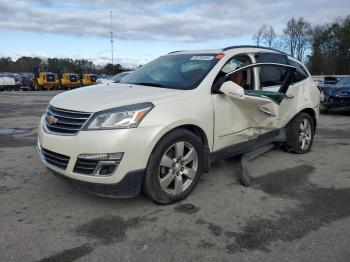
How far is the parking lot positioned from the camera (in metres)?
3.15

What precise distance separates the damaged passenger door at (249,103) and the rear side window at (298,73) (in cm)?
33

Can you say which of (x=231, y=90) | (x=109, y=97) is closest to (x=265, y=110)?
(x=231, y=90)

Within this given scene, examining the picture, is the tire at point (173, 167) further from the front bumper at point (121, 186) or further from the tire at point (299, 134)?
the tire at point (299, 134)

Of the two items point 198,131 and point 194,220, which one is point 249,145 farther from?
point 194,220

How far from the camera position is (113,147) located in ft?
11.9

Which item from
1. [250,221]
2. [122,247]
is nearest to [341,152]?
[250,221]

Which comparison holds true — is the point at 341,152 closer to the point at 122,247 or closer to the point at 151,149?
the point at 151,149

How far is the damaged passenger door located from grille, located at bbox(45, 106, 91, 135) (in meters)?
1.61

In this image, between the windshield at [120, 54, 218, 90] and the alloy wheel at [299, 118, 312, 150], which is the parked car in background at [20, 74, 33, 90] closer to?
the windshield at [120, 54, 218, 90]

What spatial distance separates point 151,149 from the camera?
3807 millimetres

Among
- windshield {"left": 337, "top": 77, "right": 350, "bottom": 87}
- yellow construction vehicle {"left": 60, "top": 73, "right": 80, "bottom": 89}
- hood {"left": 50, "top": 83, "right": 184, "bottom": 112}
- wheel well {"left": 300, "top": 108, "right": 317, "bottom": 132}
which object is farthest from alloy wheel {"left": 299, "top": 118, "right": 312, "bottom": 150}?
yellow construction vehicle {"left": 60, "top": 73, "right": 80, "bottom": 89}

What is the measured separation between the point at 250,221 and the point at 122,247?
1299 millimetres

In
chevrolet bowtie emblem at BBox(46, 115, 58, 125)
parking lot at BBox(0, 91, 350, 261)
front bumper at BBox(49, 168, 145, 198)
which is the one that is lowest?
parking lot at BBox(0, 91, 350, 261)

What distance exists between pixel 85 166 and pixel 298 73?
13.5 feet
